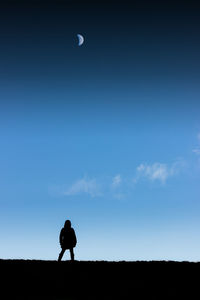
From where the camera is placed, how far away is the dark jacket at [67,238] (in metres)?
17.4
